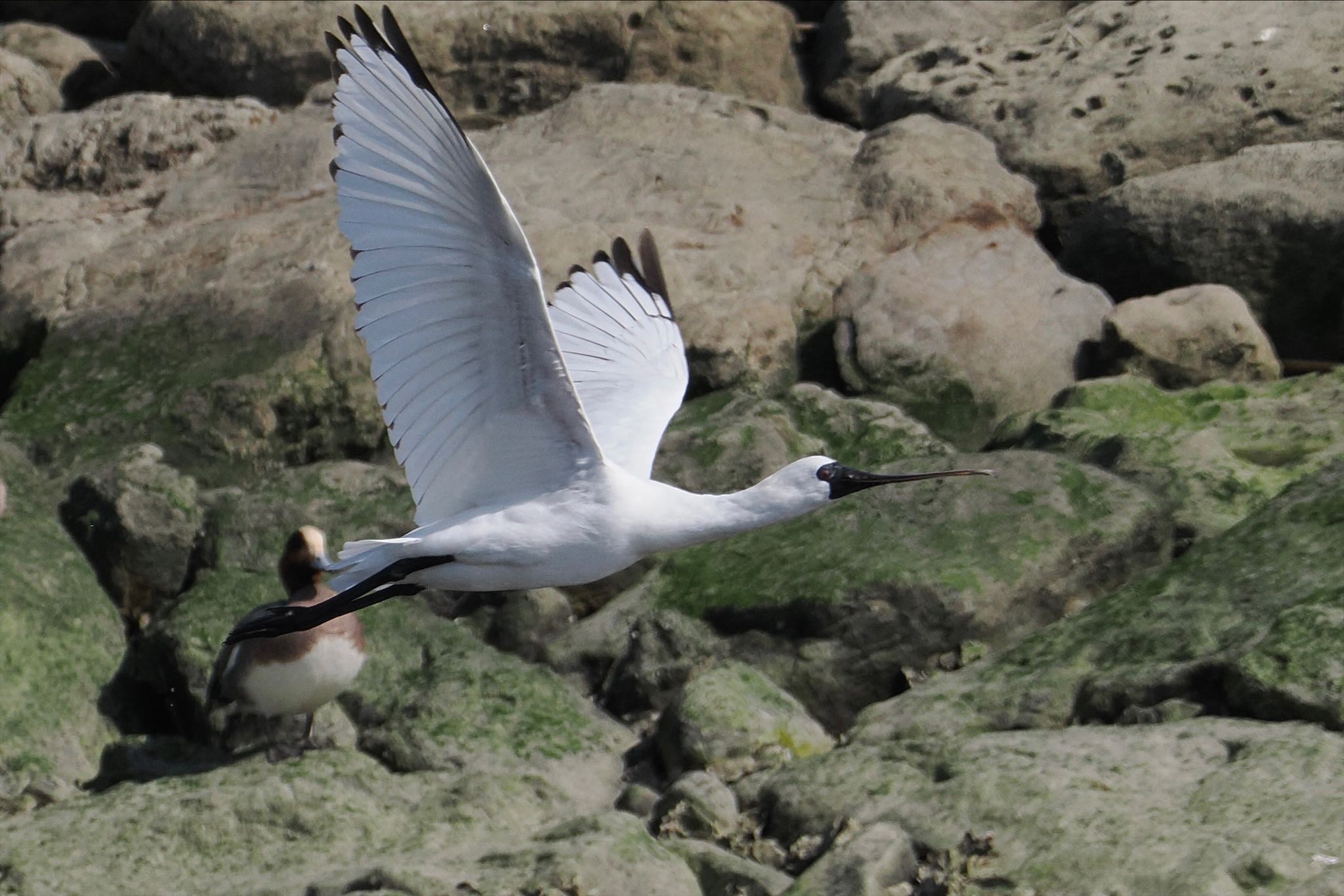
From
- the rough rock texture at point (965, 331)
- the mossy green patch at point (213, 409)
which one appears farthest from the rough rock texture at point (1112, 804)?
the mossy green patch at point (213, 409)

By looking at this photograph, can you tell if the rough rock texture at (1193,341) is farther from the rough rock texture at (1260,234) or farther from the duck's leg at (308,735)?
the duck's leg at (308,735)

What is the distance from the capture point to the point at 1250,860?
5.35 metres

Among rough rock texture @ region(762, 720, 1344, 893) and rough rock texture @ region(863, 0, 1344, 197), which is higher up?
rough rock texture @ region(863, 0, 1344, 197)

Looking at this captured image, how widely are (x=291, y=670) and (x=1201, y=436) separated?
168 inches

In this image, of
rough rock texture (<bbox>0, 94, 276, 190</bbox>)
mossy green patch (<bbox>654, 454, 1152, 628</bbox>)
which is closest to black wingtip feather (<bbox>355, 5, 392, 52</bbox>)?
mossy green patch (<bbox>654, 454, 1152, 628</bbox>)

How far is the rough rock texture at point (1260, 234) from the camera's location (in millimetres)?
10508

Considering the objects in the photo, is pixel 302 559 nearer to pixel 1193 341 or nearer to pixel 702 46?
pixel 1193 341

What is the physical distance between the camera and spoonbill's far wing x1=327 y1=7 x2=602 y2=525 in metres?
5.28

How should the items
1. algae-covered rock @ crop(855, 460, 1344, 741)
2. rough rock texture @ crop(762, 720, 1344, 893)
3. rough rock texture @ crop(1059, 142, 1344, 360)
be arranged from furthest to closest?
rough rock texture @ crop(1059, 142, 1344, 360), algae-covered rock @ crop(855, 460, 1344, 741), rough rock texture @ crop(762, 720, 1344, 893)

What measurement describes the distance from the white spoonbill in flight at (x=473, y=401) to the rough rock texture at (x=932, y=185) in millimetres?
4686

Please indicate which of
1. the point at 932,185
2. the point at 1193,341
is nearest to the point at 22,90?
the point at 932,185

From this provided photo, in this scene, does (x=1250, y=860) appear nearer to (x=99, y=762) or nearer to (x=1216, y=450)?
(x=1216, y=450)

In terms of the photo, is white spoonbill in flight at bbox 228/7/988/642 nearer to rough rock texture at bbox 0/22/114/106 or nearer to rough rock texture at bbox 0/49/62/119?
rough rock texture at bbox 0/49/62/119

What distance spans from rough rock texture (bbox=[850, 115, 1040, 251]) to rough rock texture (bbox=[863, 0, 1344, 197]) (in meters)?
0.44
